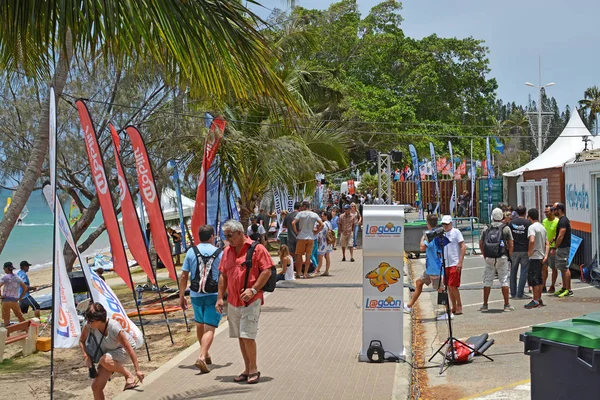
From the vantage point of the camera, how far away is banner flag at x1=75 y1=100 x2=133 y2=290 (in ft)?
30.0

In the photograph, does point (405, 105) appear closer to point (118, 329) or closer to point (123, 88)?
point (123, 88)

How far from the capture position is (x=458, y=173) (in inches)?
1711

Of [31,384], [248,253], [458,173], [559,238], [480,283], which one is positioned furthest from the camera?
[458,173]

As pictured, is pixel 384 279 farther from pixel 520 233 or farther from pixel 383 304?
pixel 520 233

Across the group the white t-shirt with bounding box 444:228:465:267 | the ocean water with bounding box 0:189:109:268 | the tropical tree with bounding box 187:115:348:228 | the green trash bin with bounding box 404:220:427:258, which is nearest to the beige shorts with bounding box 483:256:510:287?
the white t-shirt with bounding box 444:228:465:267

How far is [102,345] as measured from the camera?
6711mm

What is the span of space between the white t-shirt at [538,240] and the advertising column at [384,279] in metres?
4.71

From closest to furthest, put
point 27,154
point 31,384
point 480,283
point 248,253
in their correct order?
point 248,253, point 31,384, point 27,154, point 480,283

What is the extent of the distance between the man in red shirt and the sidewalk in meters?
0.35

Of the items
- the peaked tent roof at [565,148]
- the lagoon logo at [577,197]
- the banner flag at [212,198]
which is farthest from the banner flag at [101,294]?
the peaked tent roof at [565,148]

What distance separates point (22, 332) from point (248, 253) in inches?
232

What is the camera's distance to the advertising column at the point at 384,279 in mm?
8531

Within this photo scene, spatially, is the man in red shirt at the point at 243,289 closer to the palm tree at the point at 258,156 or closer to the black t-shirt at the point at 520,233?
the black t-shirt at the point at 520,233

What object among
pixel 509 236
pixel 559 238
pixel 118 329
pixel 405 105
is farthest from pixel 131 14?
pixel 405 105
